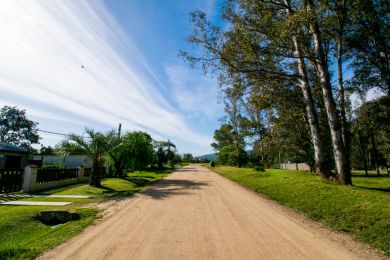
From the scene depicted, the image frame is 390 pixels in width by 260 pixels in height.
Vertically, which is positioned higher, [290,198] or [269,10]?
[269,10]

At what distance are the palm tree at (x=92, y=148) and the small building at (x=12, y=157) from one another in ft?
41.2

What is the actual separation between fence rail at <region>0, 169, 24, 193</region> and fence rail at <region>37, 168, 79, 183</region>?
3.77ft

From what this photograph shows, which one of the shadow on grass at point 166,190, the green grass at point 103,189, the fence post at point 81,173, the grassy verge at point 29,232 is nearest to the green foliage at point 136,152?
the fence post at point 81,173

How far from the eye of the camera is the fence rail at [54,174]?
15.8 metres

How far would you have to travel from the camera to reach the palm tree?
17656 millimetres

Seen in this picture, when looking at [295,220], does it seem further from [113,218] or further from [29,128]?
[29,128]

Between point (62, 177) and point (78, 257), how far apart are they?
52.1 ft

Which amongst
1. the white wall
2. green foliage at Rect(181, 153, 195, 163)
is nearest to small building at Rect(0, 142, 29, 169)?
the white wall

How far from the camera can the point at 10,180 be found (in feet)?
44.7

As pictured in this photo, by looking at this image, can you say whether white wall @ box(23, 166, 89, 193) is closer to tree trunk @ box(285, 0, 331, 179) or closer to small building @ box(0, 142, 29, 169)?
small building @ box(0, 142, 29, 169)

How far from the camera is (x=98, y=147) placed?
60.3 ft

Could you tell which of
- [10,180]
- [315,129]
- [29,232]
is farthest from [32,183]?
[315,129]

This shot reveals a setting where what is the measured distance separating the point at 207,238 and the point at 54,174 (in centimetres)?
1521

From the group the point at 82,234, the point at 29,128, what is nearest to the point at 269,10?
the point at 82,234
